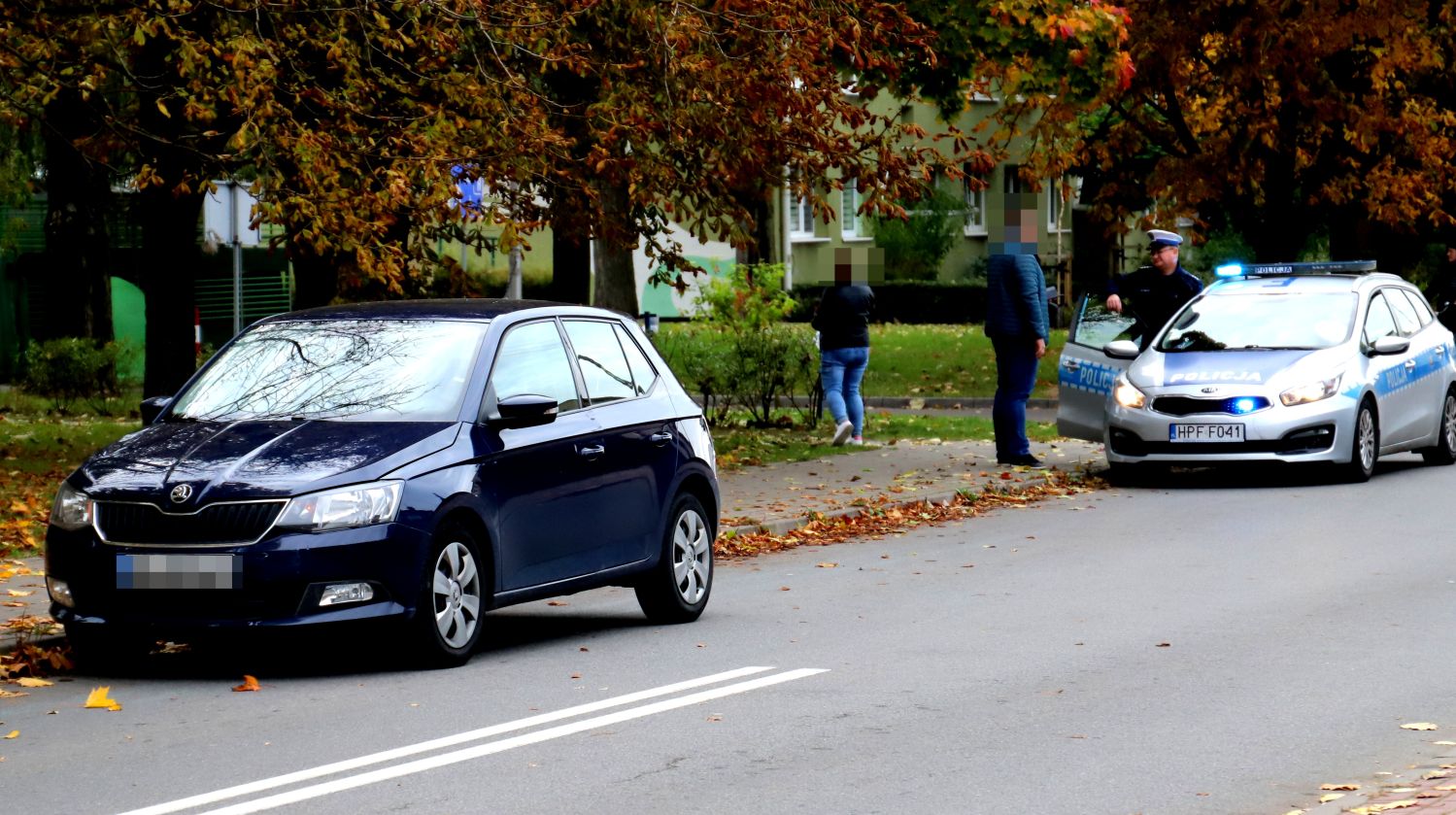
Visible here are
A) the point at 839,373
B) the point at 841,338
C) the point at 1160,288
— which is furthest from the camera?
the point at 839,373

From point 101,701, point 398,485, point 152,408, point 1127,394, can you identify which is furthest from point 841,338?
point 101,701

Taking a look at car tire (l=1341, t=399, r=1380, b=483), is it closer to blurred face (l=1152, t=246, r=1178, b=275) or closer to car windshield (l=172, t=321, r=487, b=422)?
blurred face (l=1152, t=246, r=1178, b=275)

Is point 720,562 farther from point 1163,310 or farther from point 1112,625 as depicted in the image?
point 1163,310

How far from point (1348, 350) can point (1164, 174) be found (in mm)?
13975

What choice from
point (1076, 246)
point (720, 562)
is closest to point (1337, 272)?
point (720, 562)

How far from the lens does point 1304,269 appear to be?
20.0 meters

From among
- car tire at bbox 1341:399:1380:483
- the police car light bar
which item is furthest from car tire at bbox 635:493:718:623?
the police car light bar

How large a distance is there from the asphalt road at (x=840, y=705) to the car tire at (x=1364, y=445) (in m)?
4.87

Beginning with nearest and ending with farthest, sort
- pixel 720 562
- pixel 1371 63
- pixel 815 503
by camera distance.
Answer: pixel 720 562 → pixel 815 503 → pixel 1371 63

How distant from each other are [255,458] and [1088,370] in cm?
1119

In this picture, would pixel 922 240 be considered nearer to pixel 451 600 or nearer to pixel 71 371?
pixel 71 371

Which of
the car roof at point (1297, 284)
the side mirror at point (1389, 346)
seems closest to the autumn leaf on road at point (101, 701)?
the side mirror at point (1389, 346)

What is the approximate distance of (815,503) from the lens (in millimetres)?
16641

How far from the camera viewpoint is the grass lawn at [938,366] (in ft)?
109
